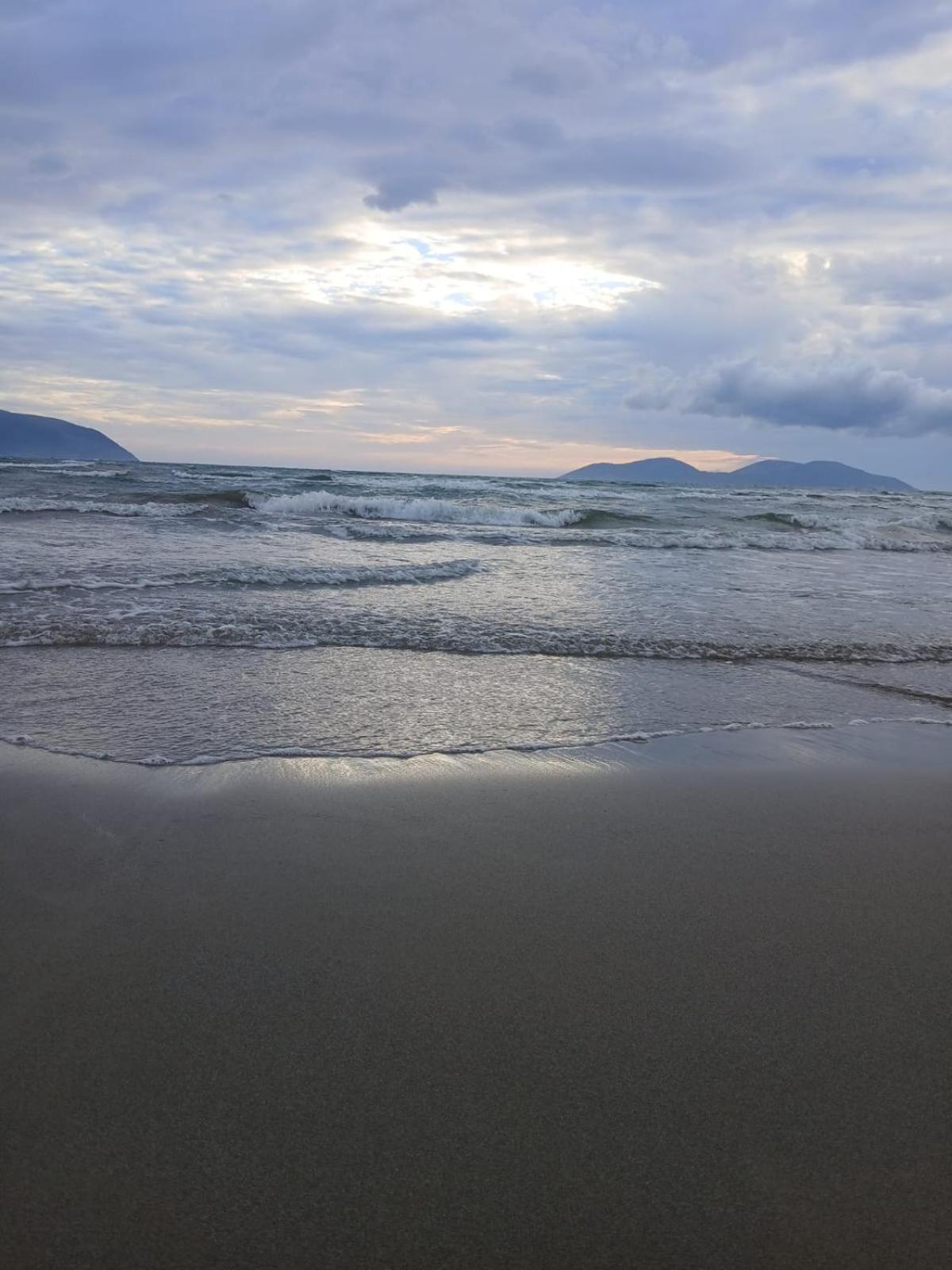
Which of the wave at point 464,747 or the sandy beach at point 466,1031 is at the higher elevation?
the wave at point 464,747

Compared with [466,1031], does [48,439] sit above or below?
above

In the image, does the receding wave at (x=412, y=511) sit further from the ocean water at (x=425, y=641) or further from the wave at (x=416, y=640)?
the wave at (x=416, y=640)

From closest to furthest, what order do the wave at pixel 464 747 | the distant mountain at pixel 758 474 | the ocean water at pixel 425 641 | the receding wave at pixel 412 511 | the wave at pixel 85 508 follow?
the wave at pixel 464 747 → the ocean water at pixel 425 641 → the wave at pixel 85 508 → the receding wave at pixel 412 511 → the distant mountain at pixel 758 474

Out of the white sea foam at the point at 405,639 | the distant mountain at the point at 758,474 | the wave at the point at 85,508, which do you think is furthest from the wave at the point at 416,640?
the distant mountain at the point at 758,474

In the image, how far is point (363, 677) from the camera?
5727 millimetres

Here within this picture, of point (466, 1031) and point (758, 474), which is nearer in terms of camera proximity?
point (466, 1031)

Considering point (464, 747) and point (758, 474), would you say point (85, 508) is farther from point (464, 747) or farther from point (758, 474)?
point (758, 474)

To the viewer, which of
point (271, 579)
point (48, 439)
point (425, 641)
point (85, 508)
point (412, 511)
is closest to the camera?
point (425, 641)

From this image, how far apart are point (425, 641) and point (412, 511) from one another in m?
17.0

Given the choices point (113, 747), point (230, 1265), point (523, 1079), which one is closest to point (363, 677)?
point (113, 747)

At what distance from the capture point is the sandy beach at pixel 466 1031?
1.59 m

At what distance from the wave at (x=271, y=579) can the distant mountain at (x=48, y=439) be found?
496ft

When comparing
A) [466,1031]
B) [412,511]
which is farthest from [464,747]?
[412,511]

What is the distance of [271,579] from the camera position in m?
9.82
